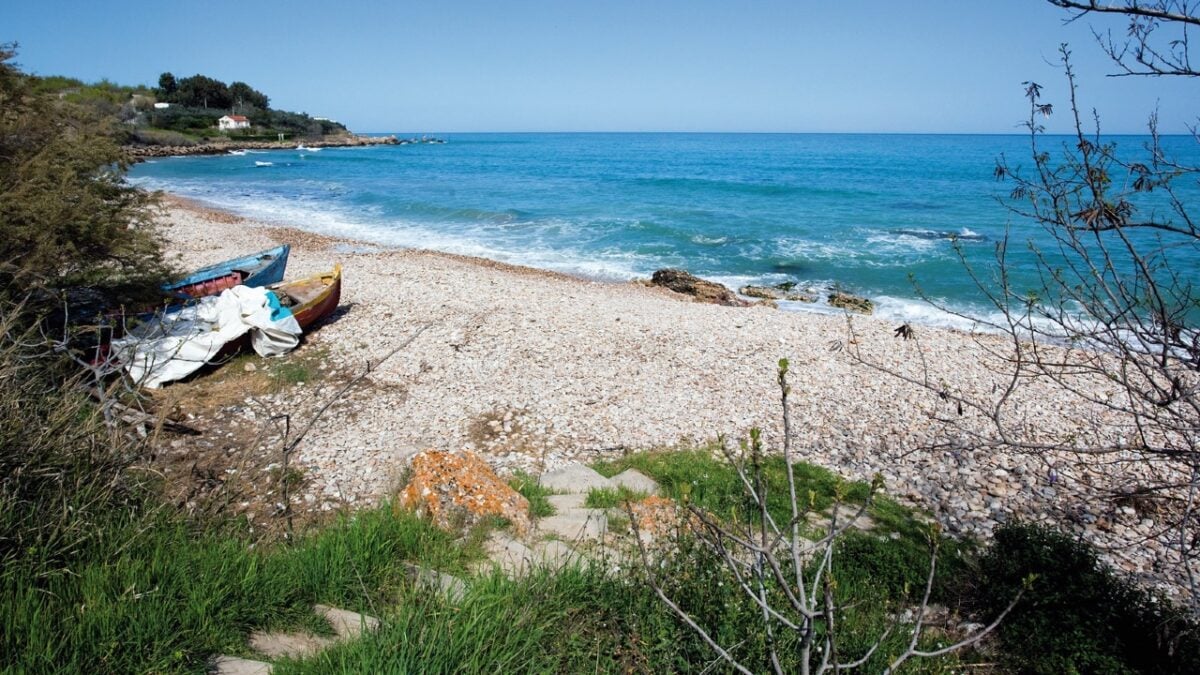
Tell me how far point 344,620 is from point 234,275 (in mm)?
12732

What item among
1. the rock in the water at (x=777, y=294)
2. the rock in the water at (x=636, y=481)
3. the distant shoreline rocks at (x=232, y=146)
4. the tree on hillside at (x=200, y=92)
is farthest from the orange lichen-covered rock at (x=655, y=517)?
the tree on hillside at (x=200, y=92)

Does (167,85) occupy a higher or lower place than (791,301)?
higher

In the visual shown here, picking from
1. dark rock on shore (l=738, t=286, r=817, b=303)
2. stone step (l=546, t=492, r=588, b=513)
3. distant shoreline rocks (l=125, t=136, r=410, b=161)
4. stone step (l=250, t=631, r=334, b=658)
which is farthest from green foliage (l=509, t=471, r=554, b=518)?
distant shoreline rocks (l=125, t=136, r=410, b=161)

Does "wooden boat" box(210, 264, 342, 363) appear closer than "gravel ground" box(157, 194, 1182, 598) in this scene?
No

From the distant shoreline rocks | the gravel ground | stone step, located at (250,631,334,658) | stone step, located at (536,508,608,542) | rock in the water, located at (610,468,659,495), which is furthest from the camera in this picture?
the distant shoreline rocks

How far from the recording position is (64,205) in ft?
28.2

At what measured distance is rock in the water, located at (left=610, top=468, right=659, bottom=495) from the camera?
696 cm

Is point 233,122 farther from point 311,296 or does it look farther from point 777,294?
point 777,294

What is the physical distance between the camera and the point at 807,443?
8.75m

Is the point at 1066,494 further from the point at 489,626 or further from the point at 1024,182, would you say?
the point at 489,626

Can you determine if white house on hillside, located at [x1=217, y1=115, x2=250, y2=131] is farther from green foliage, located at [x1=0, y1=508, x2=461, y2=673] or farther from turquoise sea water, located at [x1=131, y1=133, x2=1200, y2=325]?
green foliage, located at [x1=0, y1=508, x2=461, y2=673]

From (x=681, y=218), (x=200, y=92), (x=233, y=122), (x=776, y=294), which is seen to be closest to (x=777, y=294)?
(x=776, y=294)

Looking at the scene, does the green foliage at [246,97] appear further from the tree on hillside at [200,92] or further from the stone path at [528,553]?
the stone path at [528,553]

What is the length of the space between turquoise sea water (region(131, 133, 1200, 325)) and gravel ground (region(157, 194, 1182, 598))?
4.21m
